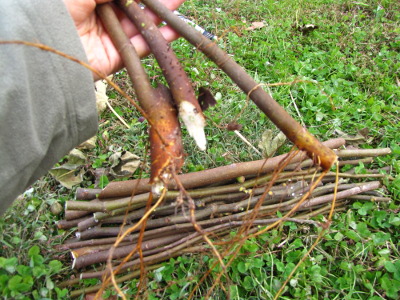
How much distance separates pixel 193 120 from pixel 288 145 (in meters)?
0.92

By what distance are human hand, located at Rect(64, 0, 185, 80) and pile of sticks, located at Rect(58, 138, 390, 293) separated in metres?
0.64

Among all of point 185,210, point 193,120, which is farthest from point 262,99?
point 185,210

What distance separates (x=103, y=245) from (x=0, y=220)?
524mm

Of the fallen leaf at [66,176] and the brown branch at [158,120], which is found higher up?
the brown branch at [158,120]

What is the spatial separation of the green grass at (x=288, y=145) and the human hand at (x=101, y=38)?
550mm

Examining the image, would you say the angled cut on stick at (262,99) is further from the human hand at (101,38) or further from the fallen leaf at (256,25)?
the fallen leaf at (256,25)

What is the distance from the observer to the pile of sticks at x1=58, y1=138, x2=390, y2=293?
1.56 m

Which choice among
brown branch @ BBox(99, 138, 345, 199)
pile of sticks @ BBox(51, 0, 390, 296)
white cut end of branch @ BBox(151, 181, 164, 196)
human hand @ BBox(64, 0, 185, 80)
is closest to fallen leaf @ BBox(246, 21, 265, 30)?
human hand @ BBox(64, 0, 185, 80)

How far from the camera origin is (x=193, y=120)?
1.31 m

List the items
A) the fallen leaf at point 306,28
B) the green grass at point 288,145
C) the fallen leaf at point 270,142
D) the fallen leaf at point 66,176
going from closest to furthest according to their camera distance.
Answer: the green grass at point 288,145
the fallen leaf at point 66,176
the fallen leaf at point 270,142
the fallen leaf at point 306,28

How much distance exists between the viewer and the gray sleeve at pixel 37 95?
3.71 feet

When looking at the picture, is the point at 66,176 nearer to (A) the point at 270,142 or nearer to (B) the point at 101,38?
(B) the point at 101,38

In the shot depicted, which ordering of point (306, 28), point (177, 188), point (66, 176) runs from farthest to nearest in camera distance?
point (306, 28) < point (66, 176) < point (177, 188)

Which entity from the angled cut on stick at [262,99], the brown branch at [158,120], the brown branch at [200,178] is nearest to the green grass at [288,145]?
the brown branch at [200,178]
